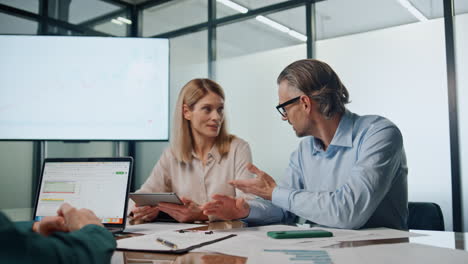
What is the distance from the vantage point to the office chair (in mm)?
1655

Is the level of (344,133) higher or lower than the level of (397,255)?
higher

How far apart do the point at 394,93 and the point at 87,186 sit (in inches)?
112

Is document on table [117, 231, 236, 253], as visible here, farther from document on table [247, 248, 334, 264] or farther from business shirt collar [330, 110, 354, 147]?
business shirt collar [330, 110, 354, 147]

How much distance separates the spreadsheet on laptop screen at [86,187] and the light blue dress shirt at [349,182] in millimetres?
511

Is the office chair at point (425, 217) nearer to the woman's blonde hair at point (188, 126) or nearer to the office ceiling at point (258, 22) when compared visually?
the woman's blonde hair at point (188, 126)

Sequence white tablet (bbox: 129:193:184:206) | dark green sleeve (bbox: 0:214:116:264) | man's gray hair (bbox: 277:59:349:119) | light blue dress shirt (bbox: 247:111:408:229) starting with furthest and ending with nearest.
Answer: man's gray hair (bbox: 277:59:349:119)
white tablet (bbox: 129:193:184:206)
light blue dress shirt (bbox: 247:111:408:229)
dark green sleeve (bbox: 0:214:116:264)

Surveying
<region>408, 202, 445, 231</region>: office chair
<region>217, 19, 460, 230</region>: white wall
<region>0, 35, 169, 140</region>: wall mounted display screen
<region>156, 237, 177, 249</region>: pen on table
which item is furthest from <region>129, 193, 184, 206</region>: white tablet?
<region>217, 19, 460, 230</region>: white wall

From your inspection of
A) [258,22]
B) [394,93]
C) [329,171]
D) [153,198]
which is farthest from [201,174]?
[258,22]

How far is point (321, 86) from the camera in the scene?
174cm

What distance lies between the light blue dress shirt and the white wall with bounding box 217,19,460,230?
186 cm

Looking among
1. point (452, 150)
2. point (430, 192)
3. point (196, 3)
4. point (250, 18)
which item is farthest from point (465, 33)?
point (196, 3)

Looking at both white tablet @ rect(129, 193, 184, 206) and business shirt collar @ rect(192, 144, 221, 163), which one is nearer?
white tablet @ rect(129, 193, 184, 206)

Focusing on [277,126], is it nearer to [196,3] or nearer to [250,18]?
[250,18]

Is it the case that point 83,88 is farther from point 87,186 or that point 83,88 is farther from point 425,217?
point 425,217
